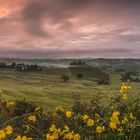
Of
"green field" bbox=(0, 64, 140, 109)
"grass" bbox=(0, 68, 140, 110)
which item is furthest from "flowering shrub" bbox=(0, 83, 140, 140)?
"grass" bbox=(0, 68, 140, 110)

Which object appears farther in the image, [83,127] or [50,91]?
[50,91]

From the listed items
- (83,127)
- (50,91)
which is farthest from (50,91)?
(83,127)

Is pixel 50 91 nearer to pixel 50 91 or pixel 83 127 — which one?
pixel 50 91

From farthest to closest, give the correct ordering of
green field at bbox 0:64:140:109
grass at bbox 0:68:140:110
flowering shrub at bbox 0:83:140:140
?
grass at bbox 0:68:140:110, green field at bbox 0:64:140:109, flowering shrub at bbox 0:83:140:140

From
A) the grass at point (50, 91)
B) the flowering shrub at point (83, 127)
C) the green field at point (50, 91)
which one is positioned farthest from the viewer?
the grass at point (50, 91)

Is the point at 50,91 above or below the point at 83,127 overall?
below

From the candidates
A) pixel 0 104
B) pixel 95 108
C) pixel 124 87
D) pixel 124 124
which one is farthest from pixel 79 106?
pixel 124 124

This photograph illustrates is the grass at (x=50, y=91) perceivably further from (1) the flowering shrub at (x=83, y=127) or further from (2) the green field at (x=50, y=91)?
(1) the flowering shrub at (x=83, y=127)

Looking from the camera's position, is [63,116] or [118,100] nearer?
[63,116]

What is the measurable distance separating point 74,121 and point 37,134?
3.00 ft

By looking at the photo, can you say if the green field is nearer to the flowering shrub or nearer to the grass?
the grass

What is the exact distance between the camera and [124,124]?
5871 mm

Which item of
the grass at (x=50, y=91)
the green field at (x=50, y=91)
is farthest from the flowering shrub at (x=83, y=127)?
the grass at (x=50, y=91)

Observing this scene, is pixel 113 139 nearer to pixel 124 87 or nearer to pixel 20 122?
pixel 124 87
